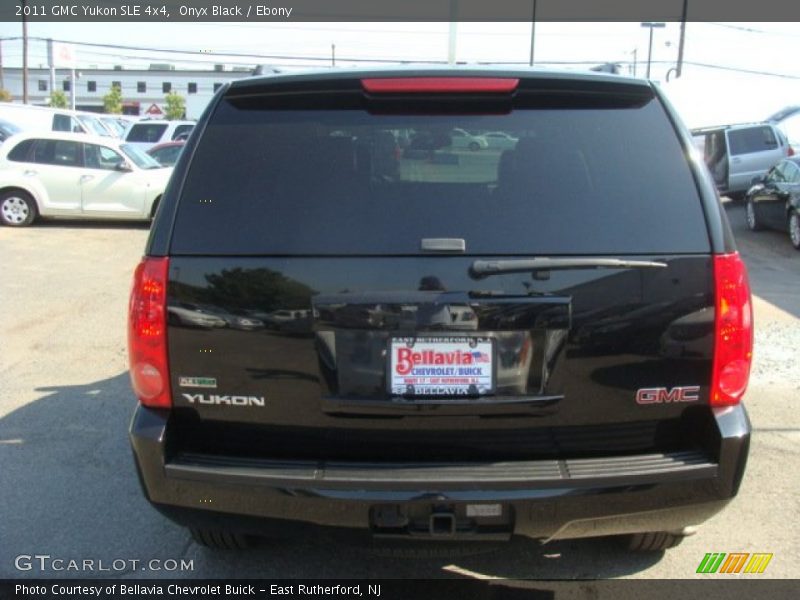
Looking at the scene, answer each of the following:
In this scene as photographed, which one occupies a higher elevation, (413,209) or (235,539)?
(413,209)

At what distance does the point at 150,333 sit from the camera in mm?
2488

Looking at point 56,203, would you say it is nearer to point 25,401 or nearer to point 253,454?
point 25,401

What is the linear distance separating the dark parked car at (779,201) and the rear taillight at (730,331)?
433 inches

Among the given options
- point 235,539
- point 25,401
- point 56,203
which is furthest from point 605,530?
point 56,203

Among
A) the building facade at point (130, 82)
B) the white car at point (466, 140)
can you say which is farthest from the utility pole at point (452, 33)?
the building facade at point (130, 82)

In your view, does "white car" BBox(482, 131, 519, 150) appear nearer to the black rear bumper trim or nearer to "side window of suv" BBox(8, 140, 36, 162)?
the black rear bumper trim

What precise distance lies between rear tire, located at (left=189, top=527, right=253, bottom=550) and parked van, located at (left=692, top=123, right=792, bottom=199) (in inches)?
669

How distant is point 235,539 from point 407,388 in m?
1.19

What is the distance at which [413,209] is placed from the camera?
7.95 ft

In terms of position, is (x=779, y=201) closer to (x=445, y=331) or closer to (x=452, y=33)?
(x=452, y=33)

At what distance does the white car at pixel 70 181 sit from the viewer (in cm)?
1307

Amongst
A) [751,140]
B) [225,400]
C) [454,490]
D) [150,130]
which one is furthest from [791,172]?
[150,130]

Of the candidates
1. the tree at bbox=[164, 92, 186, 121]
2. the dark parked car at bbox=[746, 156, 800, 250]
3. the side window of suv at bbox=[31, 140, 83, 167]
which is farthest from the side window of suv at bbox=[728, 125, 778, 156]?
the tree at bbox=[164, 92, 186, 121]

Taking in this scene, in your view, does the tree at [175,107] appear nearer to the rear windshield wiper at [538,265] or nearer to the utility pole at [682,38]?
the utility pole at [682,38]
